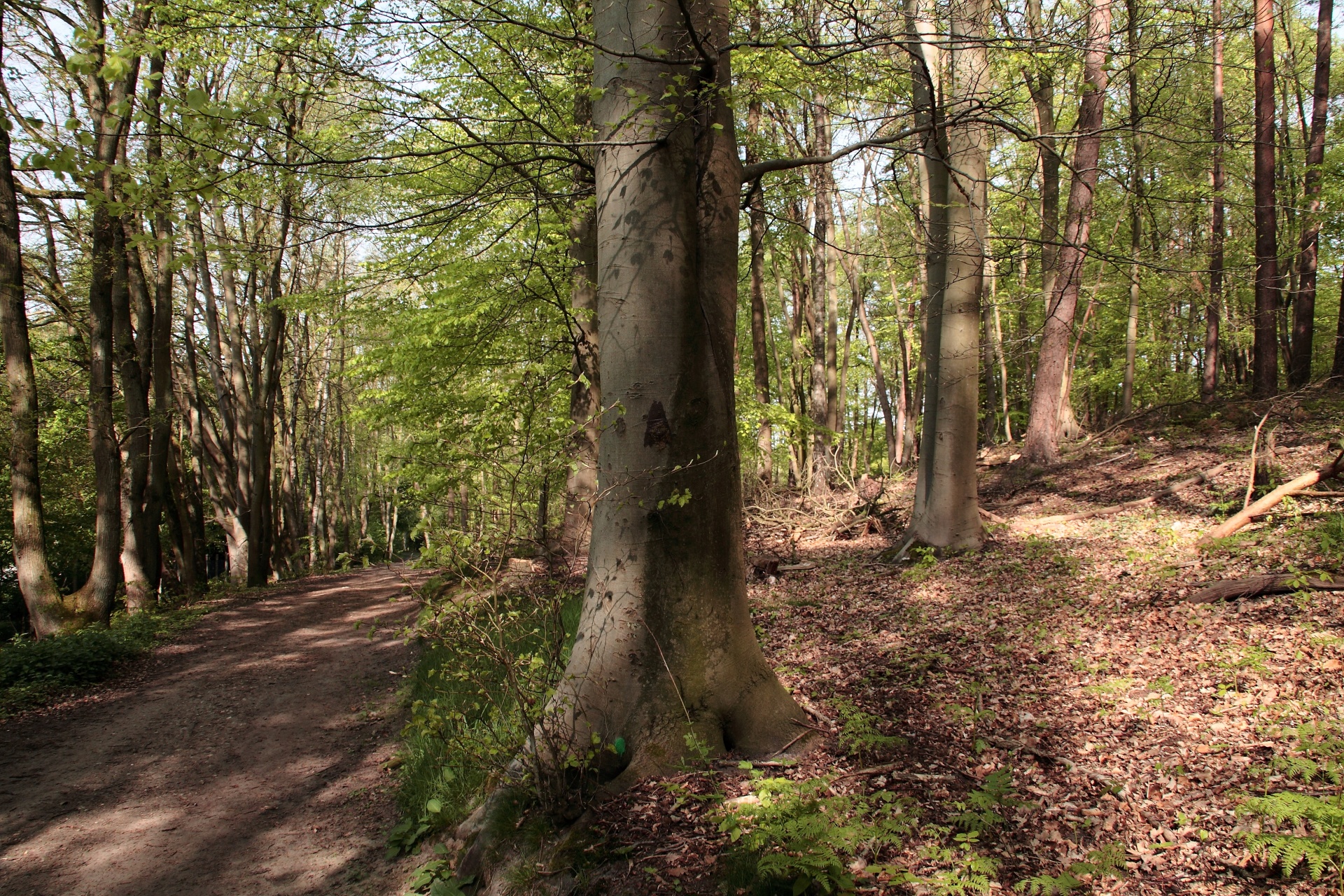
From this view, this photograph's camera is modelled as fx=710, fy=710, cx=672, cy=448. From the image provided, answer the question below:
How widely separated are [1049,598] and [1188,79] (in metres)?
11.6

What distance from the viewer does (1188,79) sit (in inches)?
484

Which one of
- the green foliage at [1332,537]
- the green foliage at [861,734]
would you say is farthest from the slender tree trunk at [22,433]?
the green foliage at [1332,537]

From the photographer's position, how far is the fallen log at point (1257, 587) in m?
4.67

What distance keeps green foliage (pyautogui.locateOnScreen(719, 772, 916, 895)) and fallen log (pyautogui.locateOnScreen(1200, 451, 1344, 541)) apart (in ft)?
16.2

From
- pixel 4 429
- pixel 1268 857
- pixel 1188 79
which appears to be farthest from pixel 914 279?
pixel 4 429

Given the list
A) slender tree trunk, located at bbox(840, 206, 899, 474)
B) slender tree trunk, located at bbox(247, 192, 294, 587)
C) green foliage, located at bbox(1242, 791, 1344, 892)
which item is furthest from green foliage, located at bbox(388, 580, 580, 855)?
slender tree trunk, located at bbox(840, 206, 899, 474)

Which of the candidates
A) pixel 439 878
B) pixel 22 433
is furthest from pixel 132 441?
pixel 439 878

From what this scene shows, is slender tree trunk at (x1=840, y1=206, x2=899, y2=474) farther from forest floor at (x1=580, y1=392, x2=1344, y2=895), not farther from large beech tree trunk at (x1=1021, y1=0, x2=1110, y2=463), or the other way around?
forest floor at (x1=580, y1=392, x2=1344, y2=895)

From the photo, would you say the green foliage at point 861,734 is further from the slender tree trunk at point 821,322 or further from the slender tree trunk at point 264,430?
the slender tree trunk at point 264,430

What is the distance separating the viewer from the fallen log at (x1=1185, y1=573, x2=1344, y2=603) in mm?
4668

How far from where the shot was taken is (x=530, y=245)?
968 centimetres

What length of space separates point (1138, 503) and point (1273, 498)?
201cm

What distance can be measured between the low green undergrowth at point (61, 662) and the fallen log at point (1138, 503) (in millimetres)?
10238

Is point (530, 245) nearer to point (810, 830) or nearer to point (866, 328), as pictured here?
point (810, 830)
